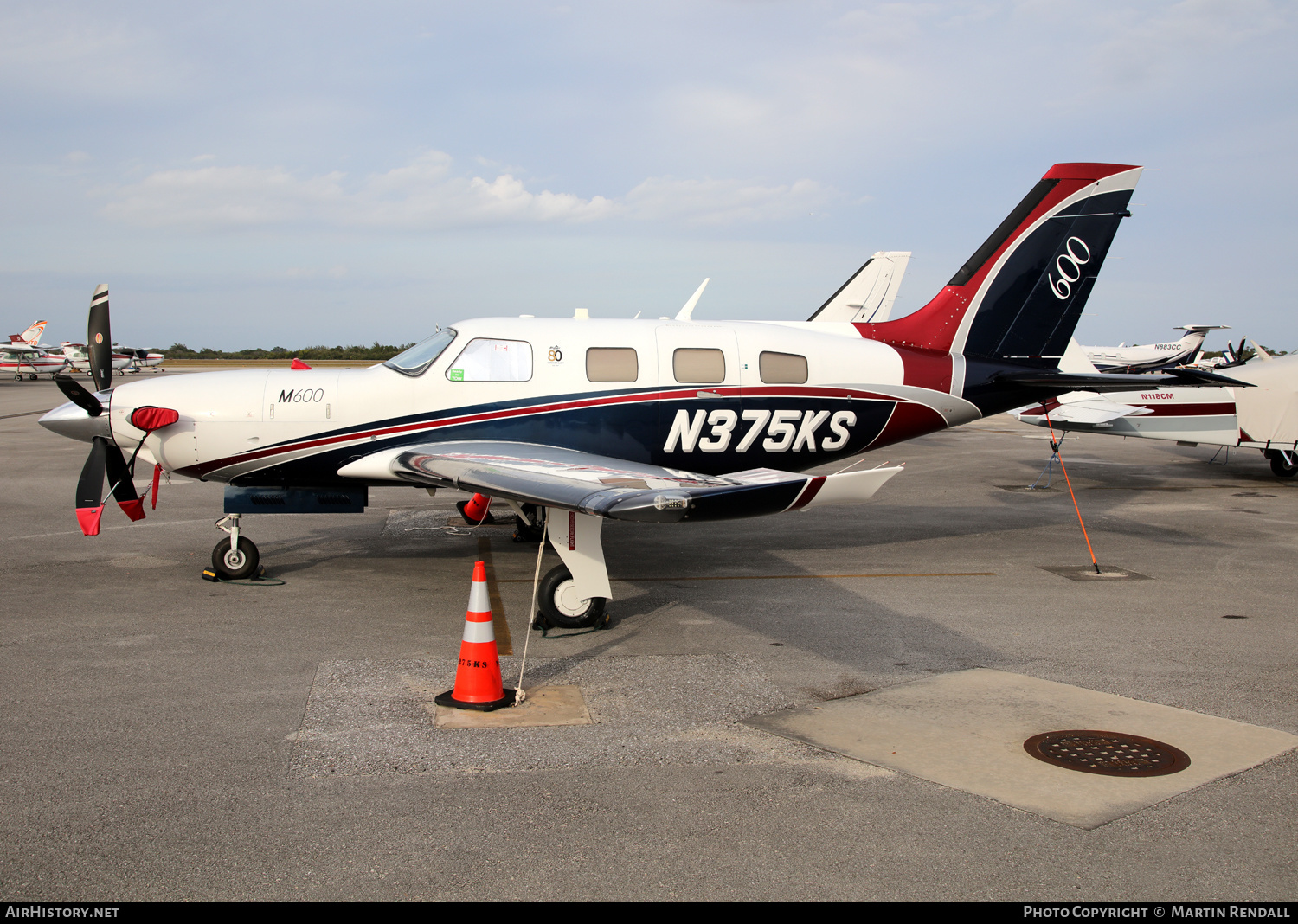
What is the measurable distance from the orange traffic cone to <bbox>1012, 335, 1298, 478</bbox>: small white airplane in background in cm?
1388

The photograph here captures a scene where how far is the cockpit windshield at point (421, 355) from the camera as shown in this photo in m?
9.77

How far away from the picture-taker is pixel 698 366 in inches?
402

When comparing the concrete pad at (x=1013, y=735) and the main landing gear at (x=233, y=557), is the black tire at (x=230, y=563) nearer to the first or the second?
the main landing gear at (x=233, y=557)

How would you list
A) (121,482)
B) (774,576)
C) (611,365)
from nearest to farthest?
1. (121,482)
2. (611,365)
3. (774,576)

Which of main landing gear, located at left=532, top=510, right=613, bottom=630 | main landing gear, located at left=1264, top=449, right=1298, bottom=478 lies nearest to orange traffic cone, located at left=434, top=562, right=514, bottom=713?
main landing gear, located at left=532, top=510, right=613, bottom=630

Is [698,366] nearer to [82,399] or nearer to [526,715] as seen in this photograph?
[526,715]

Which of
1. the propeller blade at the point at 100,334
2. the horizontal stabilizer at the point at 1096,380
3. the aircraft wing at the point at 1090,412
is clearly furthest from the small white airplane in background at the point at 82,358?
Answer: the horizontal stabilizer at the point at 1096,380

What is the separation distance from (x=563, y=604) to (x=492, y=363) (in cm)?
298

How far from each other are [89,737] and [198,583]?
4.27 m

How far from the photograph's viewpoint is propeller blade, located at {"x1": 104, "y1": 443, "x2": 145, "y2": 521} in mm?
9625

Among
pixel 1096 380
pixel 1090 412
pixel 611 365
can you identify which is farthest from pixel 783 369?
pixel 1090 412

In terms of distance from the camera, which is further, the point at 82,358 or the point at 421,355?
the point at 82,358
